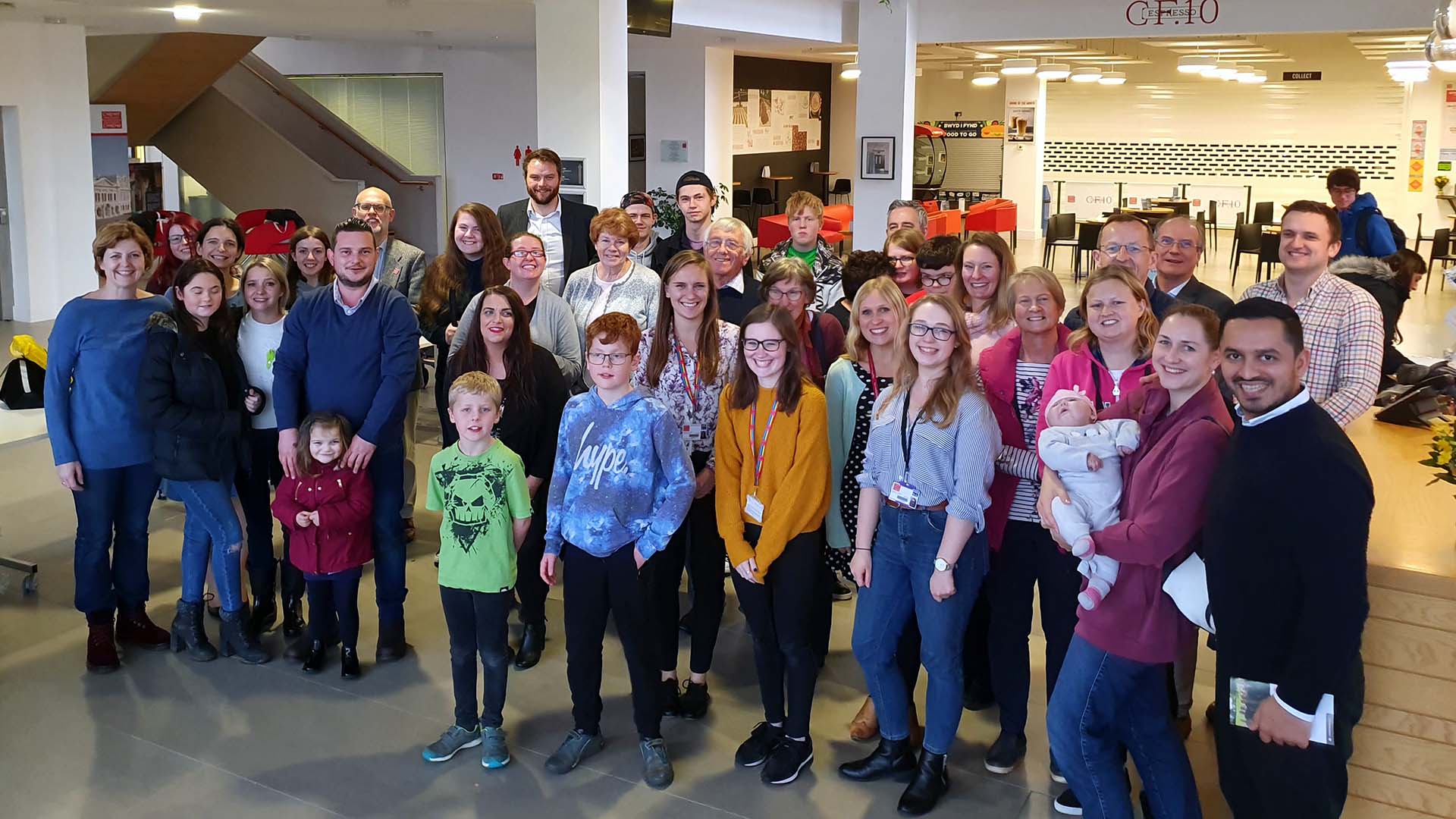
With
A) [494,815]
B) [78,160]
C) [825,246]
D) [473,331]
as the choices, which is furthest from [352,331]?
[78,160]

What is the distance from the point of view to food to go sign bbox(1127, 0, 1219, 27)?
12.3 meters

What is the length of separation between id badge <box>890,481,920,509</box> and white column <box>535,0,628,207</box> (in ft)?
20.2

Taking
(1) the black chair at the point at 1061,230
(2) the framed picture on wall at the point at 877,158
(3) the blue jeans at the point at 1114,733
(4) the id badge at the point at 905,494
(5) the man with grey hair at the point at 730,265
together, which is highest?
(2) the framed picture on wall at the point at 877,158

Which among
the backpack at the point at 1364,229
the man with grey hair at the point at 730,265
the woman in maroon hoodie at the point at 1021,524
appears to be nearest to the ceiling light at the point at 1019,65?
the backpack at the point at 1364,229

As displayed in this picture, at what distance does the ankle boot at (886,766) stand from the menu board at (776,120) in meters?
16.6

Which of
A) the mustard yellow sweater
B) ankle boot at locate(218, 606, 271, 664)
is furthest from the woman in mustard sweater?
ankle boot at locate(218, 606, 271, 664)

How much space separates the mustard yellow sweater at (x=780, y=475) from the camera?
3.66 metres

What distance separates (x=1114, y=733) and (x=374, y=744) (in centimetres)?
243

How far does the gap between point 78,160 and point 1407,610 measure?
13.2m

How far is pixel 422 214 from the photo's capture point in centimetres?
1927

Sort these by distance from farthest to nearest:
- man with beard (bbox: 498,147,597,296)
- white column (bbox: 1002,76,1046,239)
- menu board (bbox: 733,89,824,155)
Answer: white column (bbox: 1002,76,1046,239), menu board (bbox: 733,89,824,155), man with beard (bbox: 498,147,597,296)

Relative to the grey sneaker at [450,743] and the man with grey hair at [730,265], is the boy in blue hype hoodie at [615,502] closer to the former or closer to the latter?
the grey sneaker at [450,743]

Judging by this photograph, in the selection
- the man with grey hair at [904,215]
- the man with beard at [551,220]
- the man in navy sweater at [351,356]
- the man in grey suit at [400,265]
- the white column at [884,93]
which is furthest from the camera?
the white column at [884,93]

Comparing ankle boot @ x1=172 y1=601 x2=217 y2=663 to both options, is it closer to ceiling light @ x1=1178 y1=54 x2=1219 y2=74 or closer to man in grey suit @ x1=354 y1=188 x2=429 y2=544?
man in grey suit @ x1=354 y1=188 x2=429 y2=544
